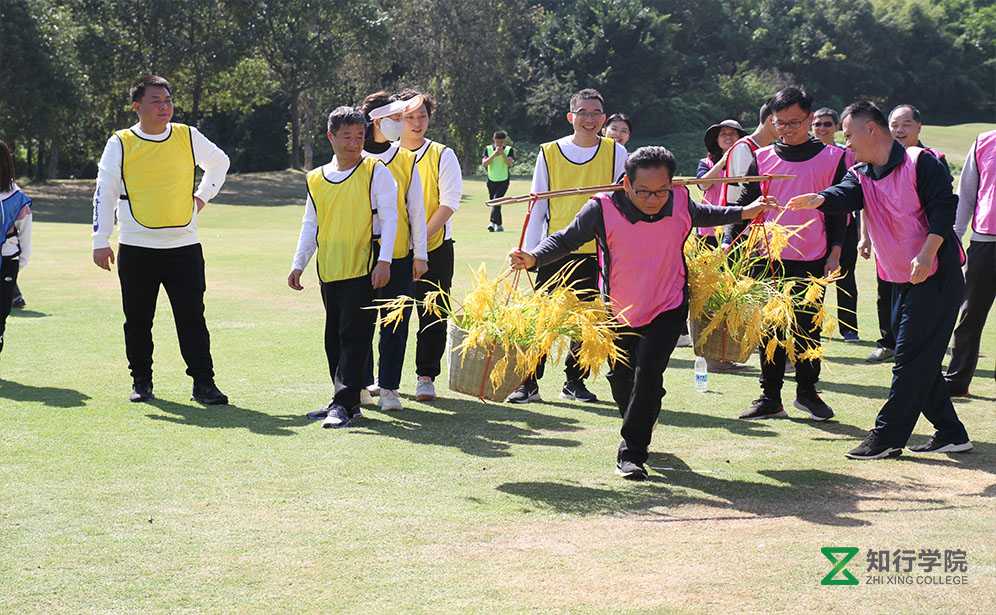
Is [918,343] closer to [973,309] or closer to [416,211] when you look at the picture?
[973,309]

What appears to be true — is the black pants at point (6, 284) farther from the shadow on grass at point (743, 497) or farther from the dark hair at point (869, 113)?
the dark hair at point (869, 113)

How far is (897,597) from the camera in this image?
5164 millimetres

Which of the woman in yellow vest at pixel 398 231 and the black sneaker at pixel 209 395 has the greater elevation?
the woman in yellow vest at pixel 398 231

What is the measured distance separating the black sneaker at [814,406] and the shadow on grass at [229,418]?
3.55 meters

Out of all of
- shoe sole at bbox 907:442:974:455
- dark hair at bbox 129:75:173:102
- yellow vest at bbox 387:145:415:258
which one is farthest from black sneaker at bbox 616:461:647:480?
dark hair at bbox 129:75:173:102

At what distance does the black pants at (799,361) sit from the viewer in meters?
9.09

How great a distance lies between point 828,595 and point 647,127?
238 ft

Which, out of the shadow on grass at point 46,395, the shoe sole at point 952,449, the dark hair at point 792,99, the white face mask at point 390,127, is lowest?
the shadow on grass at point 46,395

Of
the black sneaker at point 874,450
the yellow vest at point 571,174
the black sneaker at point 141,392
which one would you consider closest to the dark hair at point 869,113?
the black sneaker at point 874,450

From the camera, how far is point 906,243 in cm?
780

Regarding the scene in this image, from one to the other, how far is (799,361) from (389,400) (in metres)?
2.99

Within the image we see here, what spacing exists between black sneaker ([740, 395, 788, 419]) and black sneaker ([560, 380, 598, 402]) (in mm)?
1292

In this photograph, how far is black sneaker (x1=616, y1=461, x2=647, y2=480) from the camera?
7434mm

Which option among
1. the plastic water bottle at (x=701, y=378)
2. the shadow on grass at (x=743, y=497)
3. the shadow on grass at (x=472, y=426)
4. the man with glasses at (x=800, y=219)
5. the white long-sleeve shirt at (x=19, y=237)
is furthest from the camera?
the white long-sleeve shirt at (x=19, y=237)
